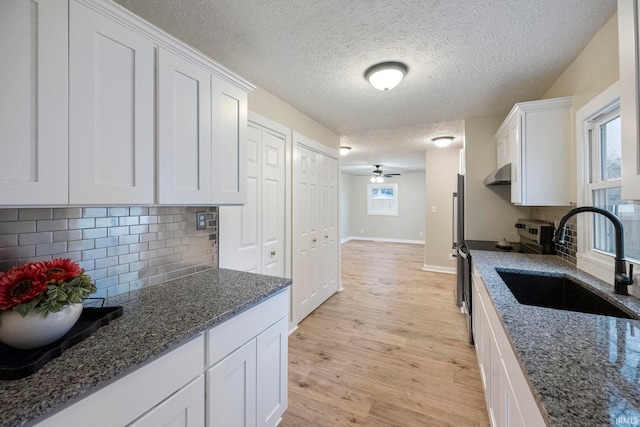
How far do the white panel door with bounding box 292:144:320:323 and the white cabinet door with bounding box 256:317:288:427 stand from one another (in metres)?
1.27

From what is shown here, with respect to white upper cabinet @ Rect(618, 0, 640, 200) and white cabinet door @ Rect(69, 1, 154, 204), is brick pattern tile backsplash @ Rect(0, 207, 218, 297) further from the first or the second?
white upper cabinet @ Rect(618, 0, 640, 200)

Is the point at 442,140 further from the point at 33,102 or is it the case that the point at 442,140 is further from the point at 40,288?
the point at 40,288

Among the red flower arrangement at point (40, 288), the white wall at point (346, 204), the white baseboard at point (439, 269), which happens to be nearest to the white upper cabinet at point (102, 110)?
the red flower arrangement at point (40, 288)

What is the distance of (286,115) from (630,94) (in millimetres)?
2418

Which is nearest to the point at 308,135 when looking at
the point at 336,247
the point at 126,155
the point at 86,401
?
the point at 336,247

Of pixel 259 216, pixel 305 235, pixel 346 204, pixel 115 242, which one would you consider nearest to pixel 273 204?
pixel 259 216

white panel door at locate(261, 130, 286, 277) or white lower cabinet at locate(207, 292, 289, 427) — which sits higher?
white panel door at locate(261, 130, 286, 277)

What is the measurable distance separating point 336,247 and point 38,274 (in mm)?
3323

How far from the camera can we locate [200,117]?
4.70 ft

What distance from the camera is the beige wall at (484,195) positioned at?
3.06m

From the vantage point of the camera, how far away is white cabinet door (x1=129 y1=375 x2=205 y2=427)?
88 centimetres

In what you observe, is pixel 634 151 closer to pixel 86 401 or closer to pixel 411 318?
pixel 86 401

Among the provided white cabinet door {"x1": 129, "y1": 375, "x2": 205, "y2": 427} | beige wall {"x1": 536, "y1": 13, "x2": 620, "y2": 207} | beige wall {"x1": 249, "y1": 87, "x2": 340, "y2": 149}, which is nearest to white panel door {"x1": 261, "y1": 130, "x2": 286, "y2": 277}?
beige wall {"x1": 249, "y1": 87, "x2": 340, "y2": 149}

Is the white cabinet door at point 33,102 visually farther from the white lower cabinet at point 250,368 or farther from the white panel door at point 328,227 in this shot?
the white panel door at point 328,227
